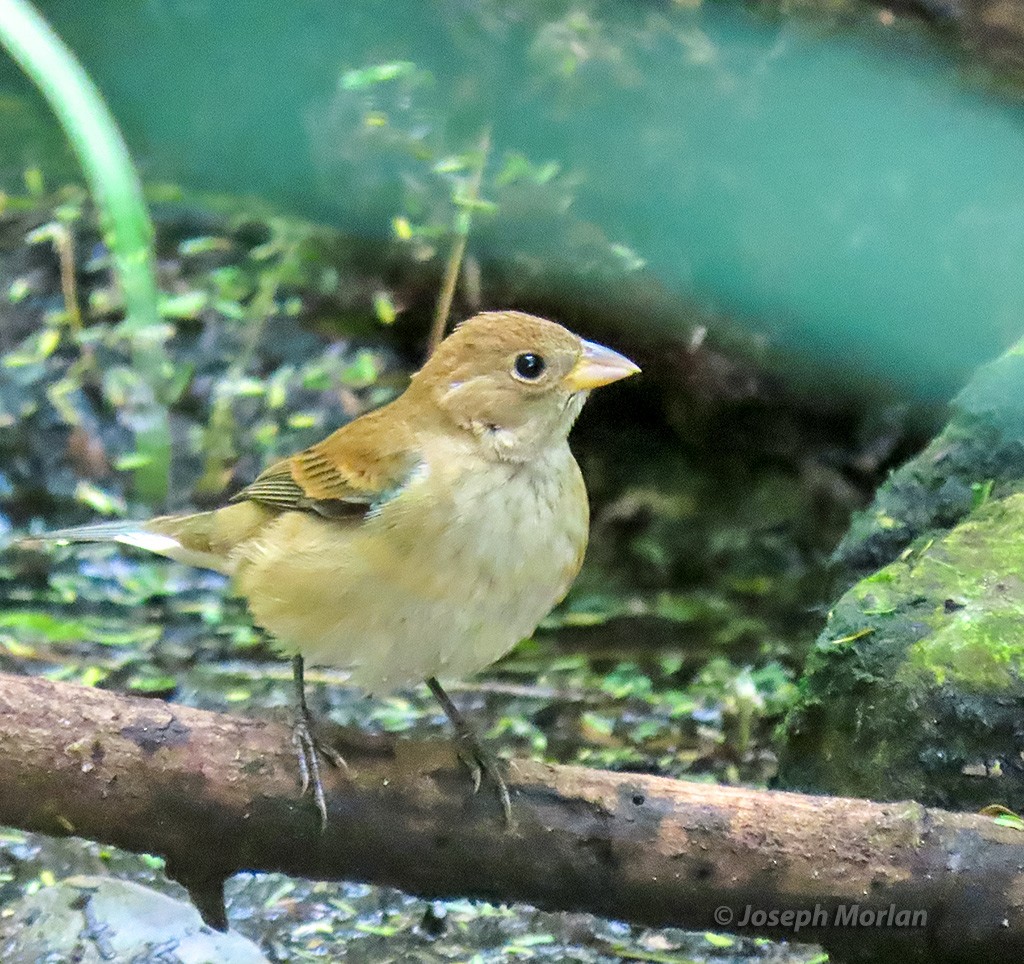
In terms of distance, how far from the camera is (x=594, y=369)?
10.4 feet

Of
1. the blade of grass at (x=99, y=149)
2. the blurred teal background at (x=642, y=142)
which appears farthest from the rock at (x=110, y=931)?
the blade of grass at (x=99, y=149)

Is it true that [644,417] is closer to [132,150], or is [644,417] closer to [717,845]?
[132,150]

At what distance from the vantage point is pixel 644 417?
620 cm

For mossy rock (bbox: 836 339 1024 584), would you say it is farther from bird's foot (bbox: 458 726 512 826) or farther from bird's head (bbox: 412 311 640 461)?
bird's foot (bbox: 458 726 512 826)

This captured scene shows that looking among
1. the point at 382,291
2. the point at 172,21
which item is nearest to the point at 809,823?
the point at 382,291

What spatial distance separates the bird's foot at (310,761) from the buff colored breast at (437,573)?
0.84 feet

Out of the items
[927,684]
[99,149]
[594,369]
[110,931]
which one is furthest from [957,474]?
[99,149]

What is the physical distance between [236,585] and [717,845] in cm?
146

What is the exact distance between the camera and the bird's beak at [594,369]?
3148 millimetres

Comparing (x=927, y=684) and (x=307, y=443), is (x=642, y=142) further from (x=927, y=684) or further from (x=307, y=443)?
(x=927, y=684)

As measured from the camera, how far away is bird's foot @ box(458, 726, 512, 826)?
2.83m

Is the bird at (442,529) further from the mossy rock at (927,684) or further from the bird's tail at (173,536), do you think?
the mossy rock at (927,684)

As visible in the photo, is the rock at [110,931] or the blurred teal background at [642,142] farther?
the blurred teal background at [642,142]

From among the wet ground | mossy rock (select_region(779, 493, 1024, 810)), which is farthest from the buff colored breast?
the wet ground
